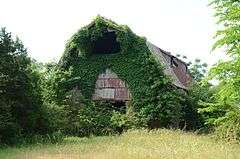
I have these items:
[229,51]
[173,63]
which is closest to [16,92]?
[229,51]

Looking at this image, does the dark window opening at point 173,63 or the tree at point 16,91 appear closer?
the tree at point 16,91

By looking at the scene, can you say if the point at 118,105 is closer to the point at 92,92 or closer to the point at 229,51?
the point at 92,92

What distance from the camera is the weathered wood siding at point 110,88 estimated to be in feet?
116

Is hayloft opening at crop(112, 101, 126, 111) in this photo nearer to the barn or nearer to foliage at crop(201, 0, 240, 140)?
the barn

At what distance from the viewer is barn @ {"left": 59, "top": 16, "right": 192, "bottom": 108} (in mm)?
34312

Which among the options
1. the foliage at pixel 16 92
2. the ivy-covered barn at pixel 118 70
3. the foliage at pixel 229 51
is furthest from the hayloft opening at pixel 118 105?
the foliage at pixel 229 51

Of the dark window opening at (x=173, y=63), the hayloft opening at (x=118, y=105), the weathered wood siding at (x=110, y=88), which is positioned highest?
the dark window opening at (x=173, y=63)

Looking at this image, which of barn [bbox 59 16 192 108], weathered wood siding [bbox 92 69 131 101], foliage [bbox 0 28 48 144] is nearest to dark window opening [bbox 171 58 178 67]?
barn [bbox 59 16 192 108]

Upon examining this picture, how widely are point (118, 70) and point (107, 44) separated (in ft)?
10.3

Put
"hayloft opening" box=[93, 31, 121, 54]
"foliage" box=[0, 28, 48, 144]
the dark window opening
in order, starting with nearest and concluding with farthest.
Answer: "foliage" box=[0, 28, 48, 144] < "hayloft opening" box=[93, 31, 121, 54] < the dark window opening

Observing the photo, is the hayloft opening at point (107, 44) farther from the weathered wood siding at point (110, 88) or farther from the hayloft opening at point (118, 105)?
the hayloft opening at point (118, 105)

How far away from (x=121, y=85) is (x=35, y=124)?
10.8 meters

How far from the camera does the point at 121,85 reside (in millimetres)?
35531

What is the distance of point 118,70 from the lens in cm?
3569
